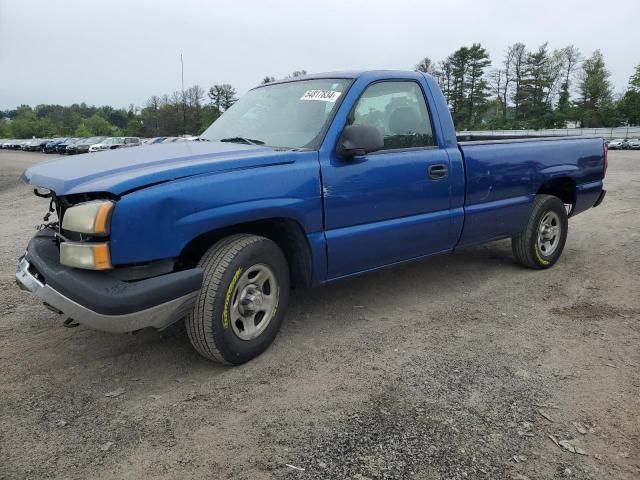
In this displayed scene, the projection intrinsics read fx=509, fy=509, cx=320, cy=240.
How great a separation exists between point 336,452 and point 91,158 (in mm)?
2457

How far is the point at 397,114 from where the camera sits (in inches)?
160

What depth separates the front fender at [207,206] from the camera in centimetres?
265

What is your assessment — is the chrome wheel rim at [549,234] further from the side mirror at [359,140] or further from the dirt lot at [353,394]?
the side mirror at [359,140]

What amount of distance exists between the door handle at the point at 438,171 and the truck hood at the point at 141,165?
1.33 meters

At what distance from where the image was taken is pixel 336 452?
2.40 meters

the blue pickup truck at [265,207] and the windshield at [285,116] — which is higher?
the windshield at [285,116]

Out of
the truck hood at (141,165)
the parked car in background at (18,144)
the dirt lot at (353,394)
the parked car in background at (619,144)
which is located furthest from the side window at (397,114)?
the parked car in background at (18,144)

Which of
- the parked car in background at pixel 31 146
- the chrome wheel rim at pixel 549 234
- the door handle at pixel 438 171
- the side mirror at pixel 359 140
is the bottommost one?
the chrome wheel rim at pixel 549 234

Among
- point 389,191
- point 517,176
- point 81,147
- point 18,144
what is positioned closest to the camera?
point 389,191

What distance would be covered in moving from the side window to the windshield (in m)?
0.22

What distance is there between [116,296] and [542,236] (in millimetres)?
4468

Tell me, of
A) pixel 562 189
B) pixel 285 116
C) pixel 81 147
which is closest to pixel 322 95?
pixel 285 116

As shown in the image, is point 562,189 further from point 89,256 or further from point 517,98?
point 517,98

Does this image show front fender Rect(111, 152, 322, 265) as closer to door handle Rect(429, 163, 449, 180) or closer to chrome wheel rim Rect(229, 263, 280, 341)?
chrome wheel rim Rect(229, 263, 280, 341)
